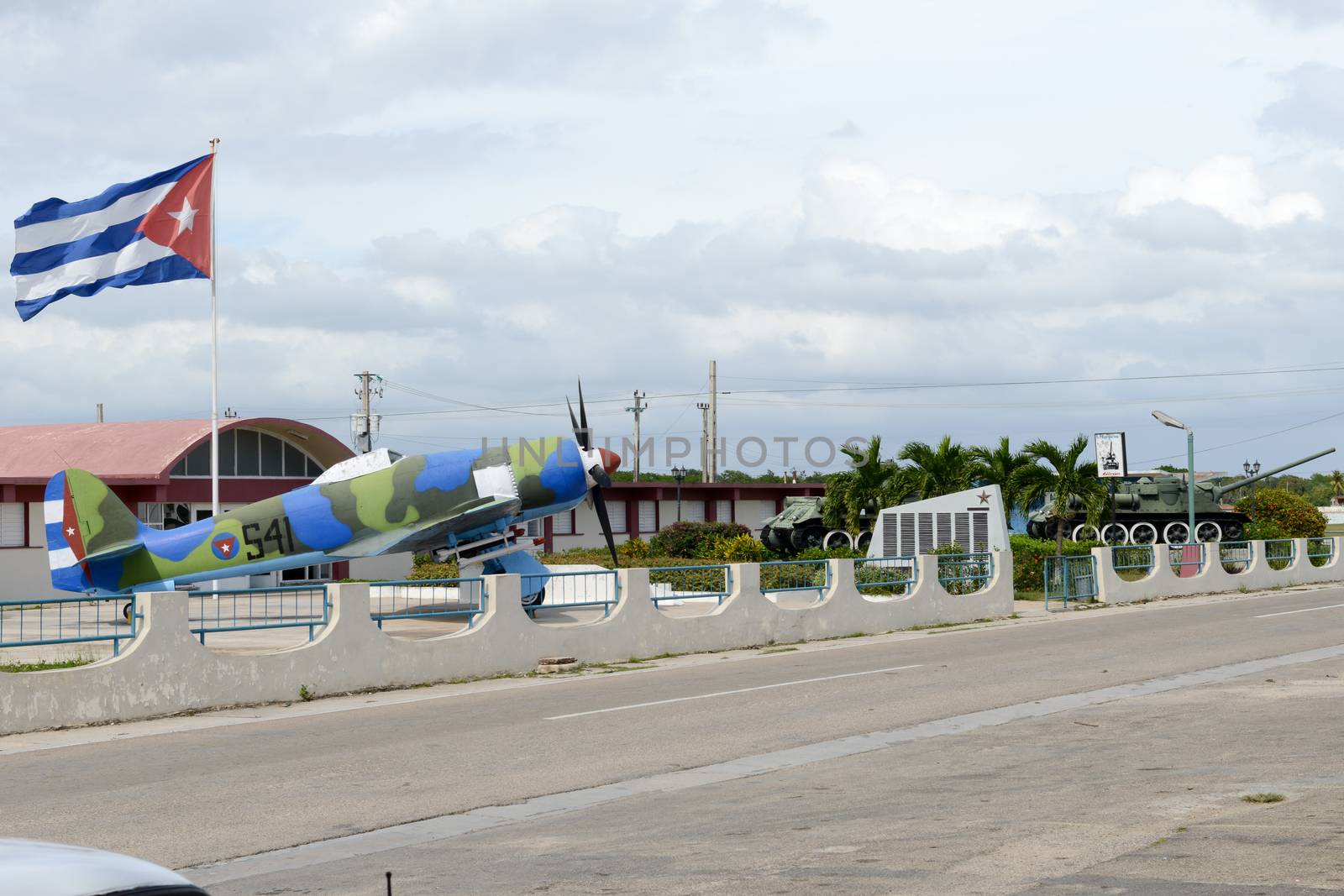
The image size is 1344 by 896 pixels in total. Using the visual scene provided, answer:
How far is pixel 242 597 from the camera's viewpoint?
18.5m

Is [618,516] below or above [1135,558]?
above

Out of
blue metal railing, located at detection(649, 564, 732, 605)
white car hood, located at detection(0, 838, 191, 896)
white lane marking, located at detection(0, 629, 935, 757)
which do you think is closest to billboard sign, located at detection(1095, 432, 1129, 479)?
blue metal railing, located at detection(649, 564, 732, 605)

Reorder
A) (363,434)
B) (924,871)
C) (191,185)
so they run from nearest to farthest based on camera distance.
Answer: (924,871) → (191,185) → (363,434)

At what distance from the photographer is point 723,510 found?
58750 mm

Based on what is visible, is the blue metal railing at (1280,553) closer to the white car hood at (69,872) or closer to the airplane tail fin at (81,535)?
the airplane tail fin at (81,535)

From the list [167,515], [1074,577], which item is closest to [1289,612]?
[1074,577]

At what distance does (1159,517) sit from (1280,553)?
553 inches

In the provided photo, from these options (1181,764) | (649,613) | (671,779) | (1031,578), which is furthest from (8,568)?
(1181,764)

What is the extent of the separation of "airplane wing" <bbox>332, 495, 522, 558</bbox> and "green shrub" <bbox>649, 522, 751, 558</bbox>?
51.3 feet

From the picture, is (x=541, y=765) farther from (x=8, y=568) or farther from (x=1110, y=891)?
(x=8, y=568)

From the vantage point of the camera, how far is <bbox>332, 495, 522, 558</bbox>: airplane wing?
24516 mm

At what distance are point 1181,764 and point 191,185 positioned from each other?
63.5 ft

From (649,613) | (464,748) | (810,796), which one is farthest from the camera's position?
(649,613)

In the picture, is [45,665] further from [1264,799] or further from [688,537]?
[688,537]
